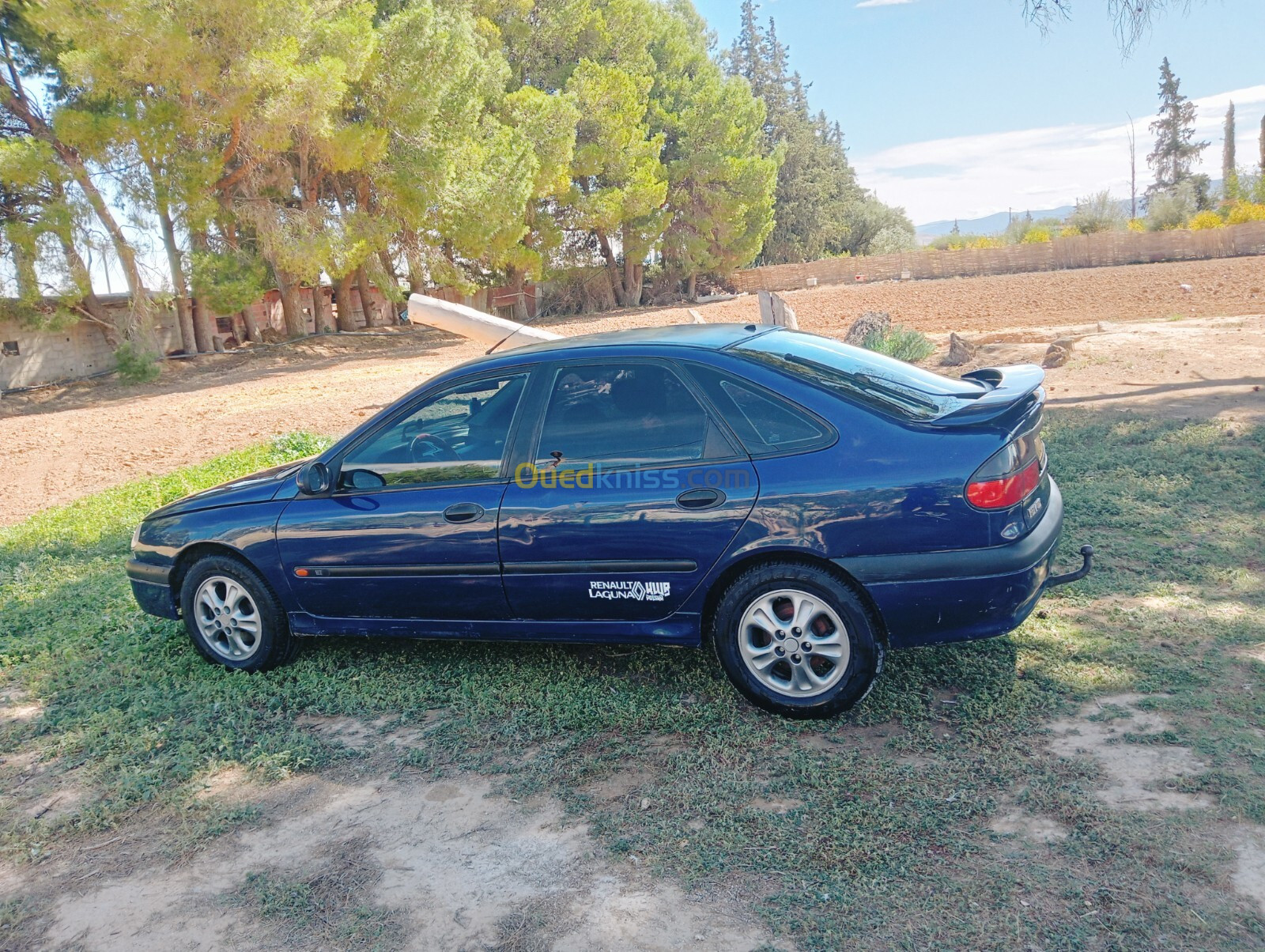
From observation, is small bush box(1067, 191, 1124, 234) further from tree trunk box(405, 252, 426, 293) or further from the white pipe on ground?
the white pipe on ground

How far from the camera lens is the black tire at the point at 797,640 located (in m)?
4.09

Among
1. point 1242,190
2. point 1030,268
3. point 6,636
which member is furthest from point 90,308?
point 1242,190

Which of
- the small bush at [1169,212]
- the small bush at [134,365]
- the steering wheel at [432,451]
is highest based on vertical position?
the small bush at [1169,212]

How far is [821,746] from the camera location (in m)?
4.04

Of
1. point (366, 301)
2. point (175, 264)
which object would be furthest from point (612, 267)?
point (175, 264)

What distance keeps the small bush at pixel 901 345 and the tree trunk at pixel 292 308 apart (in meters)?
17.2

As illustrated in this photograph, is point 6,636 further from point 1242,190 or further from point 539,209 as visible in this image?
point 1242,190

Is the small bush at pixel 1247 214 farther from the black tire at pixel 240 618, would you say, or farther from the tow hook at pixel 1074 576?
the black tire at pixel 240 618

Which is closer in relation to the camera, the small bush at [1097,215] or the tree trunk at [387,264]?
the tree trunk at [387,264]

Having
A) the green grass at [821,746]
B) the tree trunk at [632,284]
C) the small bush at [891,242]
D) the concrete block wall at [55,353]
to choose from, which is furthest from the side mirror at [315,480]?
the small bush at [891,242]

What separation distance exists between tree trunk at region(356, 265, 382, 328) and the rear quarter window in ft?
85.6

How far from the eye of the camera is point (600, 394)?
4.61 meters

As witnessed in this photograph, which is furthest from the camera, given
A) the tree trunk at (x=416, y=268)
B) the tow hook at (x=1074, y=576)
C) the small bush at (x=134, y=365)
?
the tree trunk at (x=416, y=268)

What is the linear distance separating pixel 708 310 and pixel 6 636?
32.2 metres
